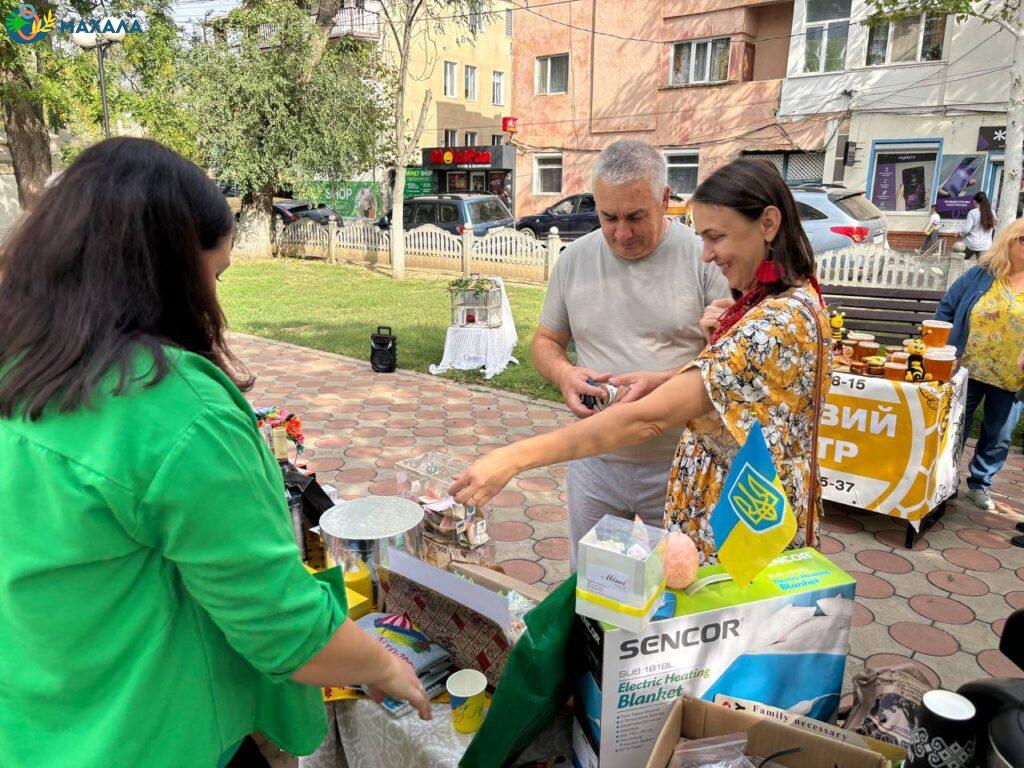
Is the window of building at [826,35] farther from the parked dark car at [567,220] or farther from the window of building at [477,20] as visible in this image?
the window of building at [477,20]

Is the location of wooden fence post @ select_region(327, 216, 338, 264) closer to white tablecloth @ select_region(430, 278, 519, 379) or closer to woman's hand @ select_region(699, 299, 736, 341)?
white tablecloth @ select_region(430, 278, 519, 379)

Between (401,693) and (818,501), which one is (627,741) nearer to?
(401,693)

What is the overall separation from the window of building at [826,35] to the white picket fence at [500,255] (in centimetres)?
824

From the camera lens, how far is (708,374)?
155cm

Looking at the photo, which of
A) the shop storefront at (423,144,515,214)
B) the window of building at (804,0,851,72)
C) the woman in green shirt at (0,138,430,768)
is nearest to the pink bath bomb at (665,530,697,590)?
the woman in green shirt at (0,138,430,768)

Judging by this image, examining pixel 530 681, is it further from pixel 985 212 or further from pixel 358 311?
pixel 985 212


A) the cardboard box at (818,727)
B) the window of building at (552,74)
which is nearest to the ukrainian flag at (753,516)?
the cardboard box at (818,727)

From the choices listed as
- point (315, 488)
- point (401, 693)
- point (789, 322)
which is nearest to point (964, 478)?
point (789, 322)

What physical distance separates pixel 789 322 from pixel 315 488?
1.49 meters

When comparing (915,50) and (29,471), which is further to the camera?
(915,50)

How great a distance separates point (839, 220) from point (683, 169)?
33.8 feet

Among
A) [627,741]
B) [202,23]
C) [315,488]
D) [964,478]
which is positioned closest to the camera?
[627,741]

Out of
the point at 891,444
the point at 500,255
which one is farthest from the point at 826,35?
the point at 891,444

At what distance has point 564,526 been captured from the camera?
4.21m
